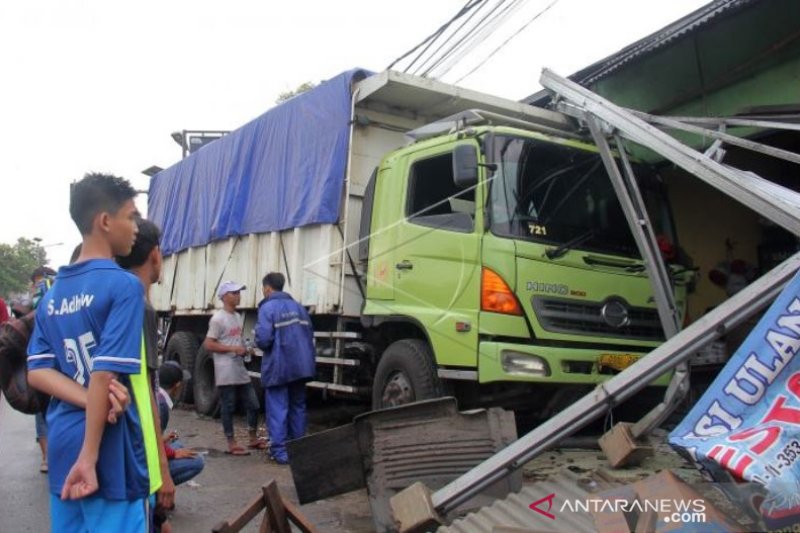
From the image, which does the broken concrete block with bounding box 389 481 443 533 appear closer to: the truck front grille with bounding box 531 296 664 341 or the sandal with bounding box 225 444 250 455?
the truck front grille with bounding box 531 296 664 341

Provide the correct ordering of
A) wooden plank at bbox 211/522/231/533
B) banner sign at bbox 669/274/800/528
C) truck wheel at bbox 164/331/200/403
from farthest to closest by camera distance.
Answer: truck wheel at bbox 164/331/200/403
wooden plank at bbox 211/522/231/533
banner sign at bbox 669/274/800/528

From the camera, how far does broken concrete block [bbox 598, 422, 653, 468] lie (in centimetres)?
363

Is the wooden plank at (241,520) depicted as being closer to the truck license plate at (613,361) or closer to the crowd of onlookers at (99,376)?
the crowd of onlookers at (99,376)

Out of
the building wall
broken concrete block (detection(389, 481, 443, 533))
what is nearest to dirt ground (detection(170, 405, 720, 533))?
broken concrete block (detection(389, 481, 443, 533))

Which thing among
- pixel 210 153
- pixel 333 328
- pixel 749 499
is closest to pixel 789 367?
pixel 749 499

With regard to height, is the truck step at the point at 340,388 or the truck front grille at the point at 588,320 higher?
the truck front grille at the point at 588,320

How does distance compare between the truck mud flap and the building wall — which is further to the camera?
the building wall

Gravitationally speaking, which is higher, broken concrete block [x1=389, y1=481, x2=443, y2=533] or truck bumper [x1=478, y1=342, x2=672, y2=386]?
truck bumper [x1=478, y1=342, x2=672, y2=386]

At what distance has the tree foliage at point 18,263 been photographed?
4659 cm

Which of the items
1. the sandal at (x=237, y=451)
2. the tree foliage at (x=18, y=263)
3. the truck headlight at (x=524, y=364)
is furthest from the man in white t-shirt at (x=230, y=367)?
the tree foliage at (x=18, y=263)

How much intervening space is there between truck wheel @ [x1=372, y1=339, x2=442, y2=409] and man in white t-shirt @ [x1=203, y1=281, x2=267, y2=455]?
1.73 meters

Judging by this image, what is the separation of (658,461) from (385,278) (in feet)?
9.01

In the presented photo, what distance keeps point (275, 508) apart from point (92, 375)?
5.16 ft

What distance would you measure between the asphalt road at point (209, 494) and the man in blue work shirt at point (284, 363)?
0.38m
